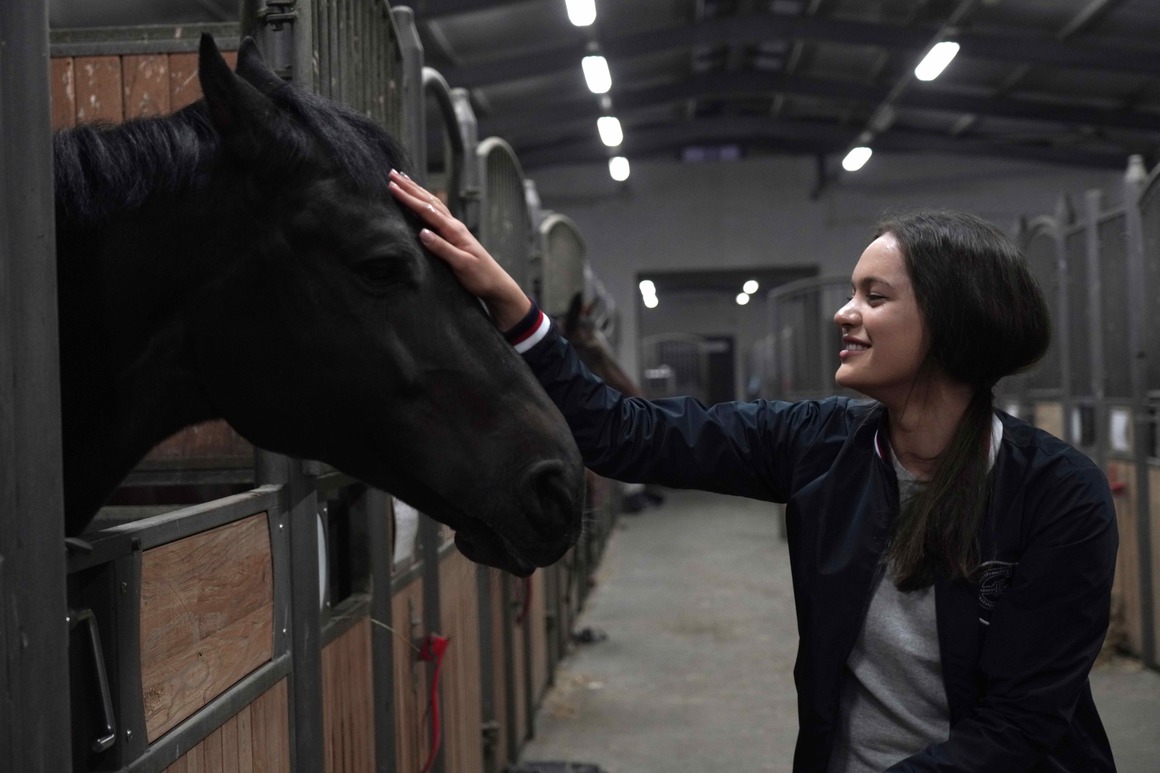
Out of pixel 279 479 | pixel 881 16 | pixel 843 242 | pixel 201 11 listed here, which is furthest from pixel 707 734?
pixel 843 242

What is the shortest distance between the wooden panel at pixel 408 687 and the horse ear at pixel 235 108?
1.05 m

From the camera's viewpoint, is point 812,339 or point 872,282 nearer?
point 872,282

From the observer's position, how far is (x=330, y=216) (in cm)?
110

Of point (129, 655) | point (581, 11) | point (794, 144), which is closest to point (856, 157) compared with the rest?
point (794, 144)

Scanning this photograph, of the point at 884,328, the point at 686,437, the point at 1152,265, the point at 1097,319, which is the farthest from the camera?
the point at 1097,319

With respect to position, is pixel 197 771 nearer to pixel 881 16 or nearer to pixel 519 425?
pixel 519 425

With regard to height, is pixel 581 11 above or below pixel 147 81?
above

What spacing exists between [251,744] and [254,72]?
0.80 meters

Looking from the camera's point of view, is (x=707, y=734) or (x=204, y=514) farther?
(x=707, y=734)

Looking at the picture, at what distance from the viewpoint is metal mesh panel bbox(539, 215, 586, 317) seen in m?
4.11

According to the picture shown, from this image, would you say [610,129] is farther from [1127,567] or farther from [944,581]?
[944,581]

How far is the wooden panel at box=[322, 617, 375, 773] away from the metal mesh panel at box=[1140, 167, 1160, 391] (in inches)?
142

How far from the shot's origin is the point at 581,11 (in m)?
7.20

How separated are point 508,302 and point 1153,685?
3.94 metres
